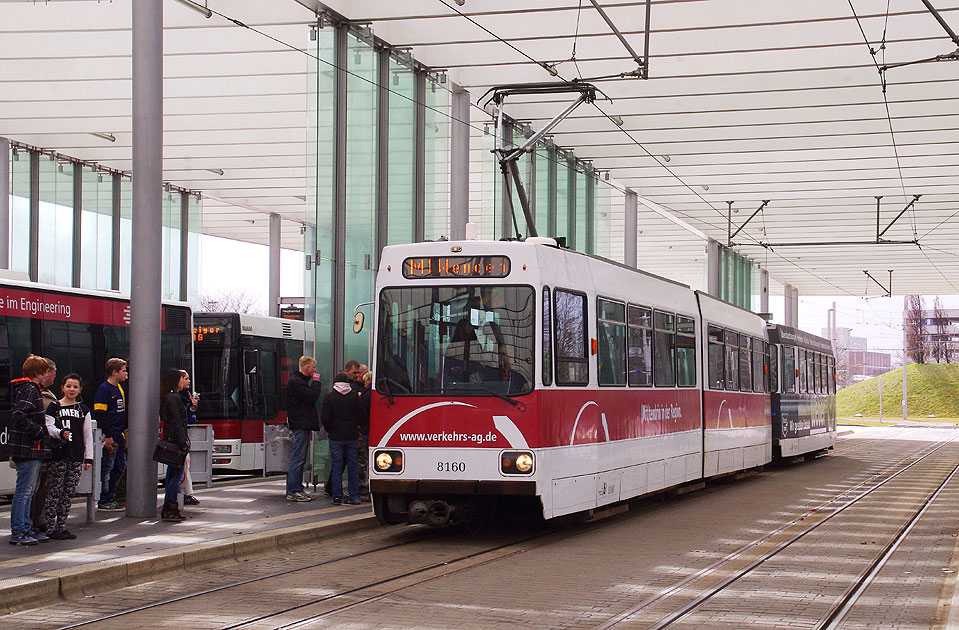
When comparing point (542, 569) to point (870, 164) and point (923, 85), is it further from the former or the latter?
point (870, 164)

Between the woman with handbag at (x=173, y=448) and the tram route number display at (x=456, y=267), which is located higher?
the tram route number display at (x=456, y=267)

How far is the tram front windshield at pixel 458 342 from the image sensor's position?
11953mm

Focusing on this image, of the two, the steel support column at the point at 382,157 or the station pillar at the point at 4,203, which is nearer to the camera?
the steel support column at the point at 382,157

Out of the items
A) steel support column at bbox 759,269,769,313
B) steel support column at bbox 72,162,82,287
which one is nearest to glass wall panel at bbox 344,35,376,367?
steel support column at bbox 72,162,82,287

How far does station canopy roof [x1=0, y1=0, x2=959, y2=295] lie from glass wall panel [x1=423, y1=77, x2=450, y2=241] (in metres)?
0.60

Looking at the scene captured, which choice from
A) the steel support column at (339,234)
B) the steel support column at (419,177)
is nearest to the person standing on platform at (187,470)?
the steel support column at (339,234)

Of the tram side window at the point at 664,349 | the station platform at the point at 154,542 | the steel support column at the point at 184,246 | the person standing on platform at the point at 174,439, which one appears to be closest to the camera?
the station platform at the point at 154,542

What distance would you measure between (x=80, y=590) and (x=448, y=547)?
403 cm

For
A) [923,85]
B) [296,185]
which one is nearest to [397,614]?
[923,85]

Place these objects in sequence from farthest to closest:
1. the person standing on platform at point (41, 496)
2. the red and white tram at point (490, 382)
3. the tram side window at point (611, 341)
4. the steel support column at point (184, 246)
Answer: the steel support column at point (184, 246)
the tram side window at point (611, 341)
the red and white tram at point (490, 382)
the person standing on platform at point (41, 496)

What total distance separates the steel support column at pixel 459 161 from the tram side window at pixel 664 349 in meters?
5.54

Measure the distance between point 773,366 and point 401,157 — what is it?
985cm

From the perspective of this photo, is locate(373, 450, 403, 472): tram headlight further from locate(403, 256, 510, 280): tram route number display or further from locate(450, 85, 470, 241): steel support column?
locate(450, 85, 470, 241): steel support column

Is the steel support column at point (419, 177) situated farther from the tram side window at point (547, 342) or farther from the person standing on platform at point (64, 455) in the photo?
the person standing on platform at point (64, 455)
